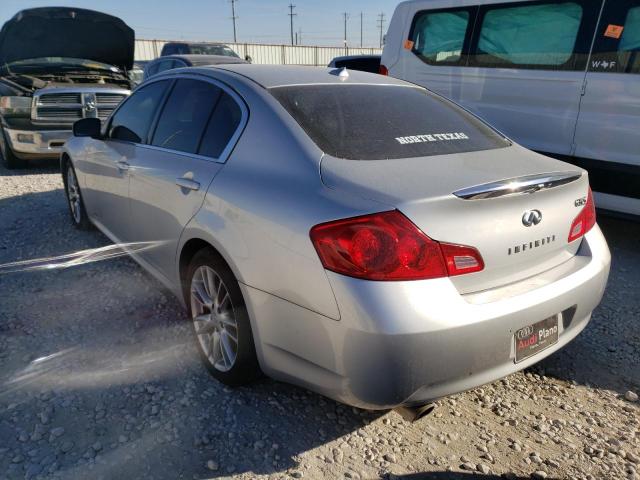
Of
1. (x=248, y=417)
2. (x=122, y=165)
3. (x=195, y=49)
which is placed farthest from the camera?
(x=195, y=49)

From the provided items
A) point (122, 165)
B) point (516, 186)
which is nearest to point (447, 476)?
point (516, 186)

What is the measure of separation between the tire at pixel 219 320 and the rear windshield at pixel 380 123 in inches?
30.7

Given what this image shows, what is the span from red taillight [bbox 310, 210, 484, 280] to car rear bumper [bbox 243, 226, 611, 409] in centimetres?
4

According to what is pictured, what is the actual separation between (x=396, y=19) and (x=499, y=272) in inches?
197

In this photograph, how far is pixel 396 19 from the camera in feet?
20.6

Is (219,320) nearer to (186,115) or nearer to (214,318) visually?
(214,318)

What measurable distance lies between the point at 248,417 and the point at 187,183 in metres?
1.19

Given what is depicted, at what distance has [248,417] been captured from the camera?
2.49 metres

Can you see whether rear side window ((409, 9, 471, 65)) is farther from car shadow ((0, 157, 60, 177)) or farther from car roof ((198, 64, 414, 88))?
car shadow ((0, 157, 60, 177))

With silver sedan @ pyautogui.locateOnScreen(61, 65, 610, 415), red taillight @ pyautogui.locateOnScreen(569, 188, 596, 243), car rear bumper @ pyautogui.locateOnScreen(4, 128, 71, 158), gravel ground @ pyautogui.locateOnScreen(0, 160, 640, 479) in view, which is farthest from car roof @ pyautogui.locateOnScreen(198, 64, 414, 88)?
car rear bumper @ pyautogui.locateOnScreen(4, 128, 71, 158)

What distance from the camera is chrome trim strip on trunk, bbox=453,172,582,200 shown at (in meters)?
2.02

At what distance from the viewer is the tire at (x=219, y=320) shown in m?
2.45

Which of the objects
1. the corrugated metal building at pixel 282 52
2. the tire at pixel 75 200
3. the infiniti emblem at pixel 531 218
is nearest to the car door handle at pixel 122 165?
the tire at pixel 75 200

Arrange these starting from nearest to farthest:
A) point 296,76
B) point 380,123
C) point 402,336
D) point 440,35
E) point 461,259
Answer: point 402,336
point 461,259
point 380,123
point 296,76
point 440,35
